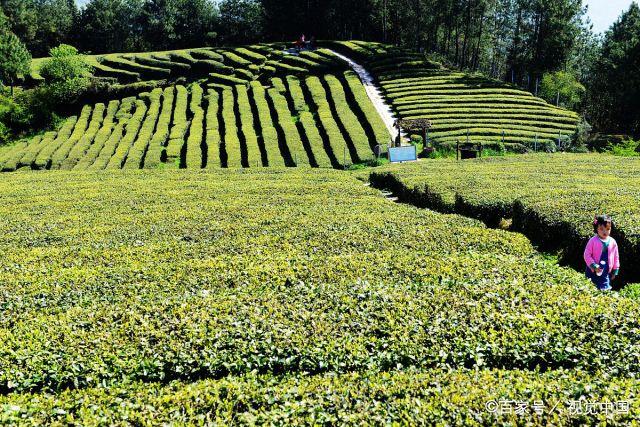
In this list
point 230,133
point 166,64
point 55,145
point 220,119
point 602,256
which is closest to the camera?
point 602,256

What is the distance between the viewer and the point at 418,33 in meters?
72.6

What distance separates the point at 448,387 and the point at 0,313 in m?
7.95

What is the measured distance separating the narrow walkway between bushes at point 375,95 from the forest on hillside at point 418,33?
11.7 meters

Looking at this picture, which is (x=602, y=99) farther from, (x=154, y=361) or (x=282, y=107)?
(x=154, y=361)

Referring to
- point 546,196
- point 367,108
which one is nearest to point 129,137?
point 367,108

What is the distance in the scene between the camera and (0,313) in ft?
30.0

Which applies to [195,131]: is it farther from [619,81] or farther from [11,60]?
[619,81]

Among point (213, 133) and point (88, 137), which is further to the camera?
point (88, 137)

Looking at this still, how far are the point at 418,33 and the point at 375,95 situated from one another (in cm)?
2239

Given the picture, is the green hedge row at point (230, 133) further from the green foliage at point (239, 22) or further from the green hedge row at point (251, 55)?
the green foliage at point (239, 22)

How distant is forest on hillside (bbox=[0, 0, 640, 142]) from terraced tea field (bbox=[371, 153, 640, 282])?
35.7 meters

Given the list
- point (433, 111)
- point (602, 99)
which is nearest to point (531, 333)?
point (433, 111)

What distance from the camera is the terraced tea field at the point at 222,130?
4294 cm

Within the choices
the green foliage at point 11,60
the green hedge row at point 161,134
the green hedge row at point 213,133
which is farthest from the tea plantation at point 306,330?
the green foliage at point 11,60
